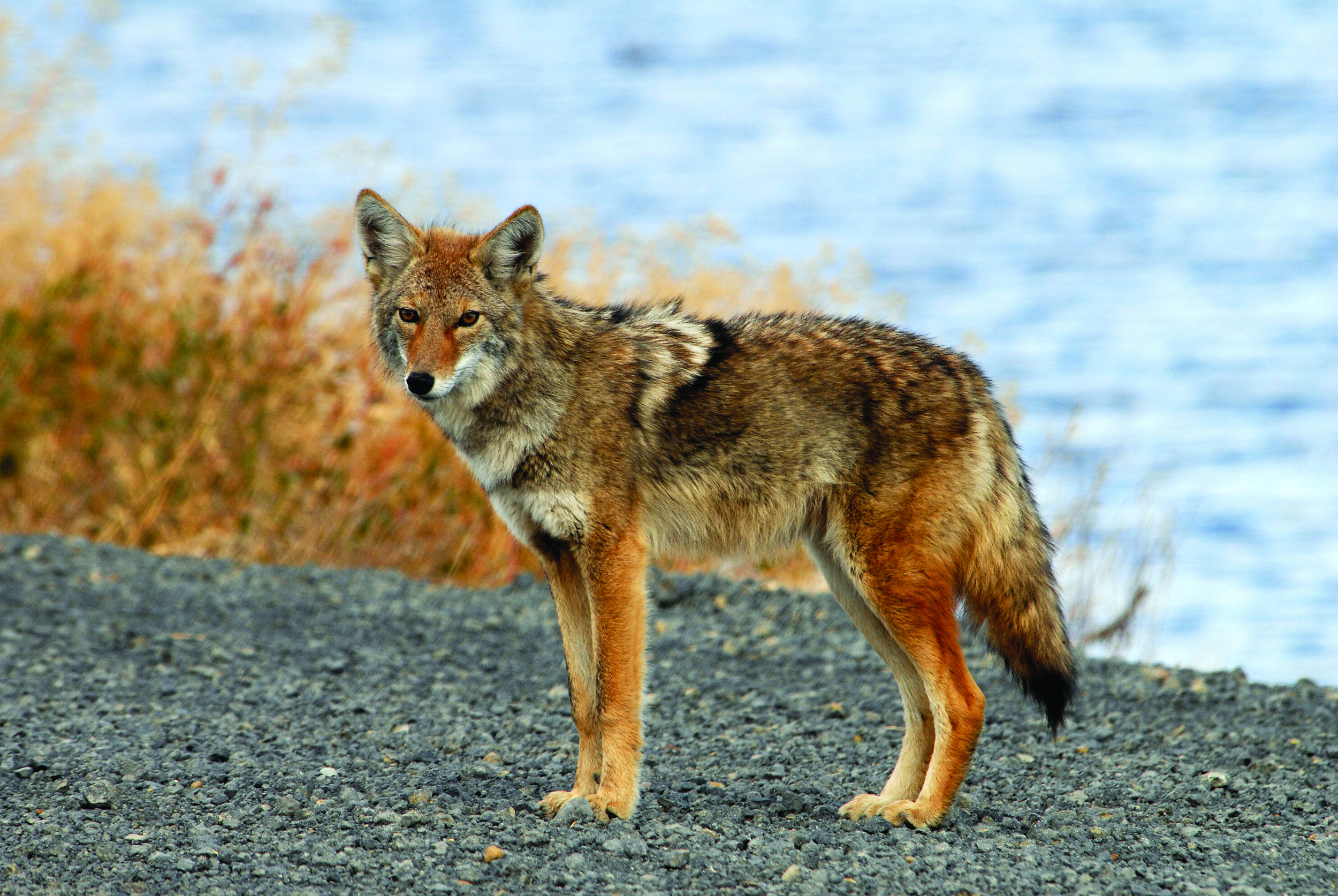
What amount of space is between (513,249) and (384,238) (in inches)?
20.4

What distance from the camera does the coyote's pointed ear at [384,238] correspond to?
4.99 metres

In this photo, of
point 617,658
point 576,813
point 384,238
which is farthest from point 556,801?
point 384,238

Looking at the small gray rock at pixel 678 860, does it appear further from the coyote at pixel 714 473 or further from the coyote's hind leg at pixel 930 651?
the coyote's hind leg at pixel 930 651

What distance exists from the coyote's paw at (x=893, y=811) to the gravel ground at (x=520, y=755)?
0.06 m

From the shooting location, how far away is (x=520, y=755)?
553 cm

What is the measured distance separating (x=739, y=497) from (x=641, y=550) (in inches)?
17.9

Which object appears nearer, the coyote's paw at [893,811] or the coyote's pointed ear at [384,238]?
the coyote's paw at [893,811]

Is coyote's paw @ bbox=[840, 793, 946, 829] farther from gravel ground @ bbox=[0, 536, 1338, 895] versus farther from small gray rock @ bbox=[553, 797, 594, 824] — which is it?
small gray rock @ bbox=[553, 797, 594, 824]

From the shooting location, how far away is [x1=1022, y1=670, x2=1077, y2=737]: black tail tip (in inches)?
193

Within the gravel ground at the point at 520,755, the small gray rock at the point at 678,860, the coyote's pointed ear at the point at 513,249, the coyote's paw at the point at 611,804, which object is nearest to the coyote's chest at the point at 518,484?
the coyote's pointed ear at the point at 513,249

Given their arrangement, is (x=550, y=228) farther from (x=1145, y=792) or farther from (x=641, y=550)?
(x=1145, y=792)

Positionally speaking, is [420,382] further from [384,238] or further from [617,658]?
[617,658]

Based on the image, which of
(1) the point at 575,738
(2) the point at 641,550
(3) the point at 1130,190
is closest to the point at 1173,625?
(1) the point at 575,738

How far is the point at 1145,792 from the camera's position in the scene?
513 centimetres
